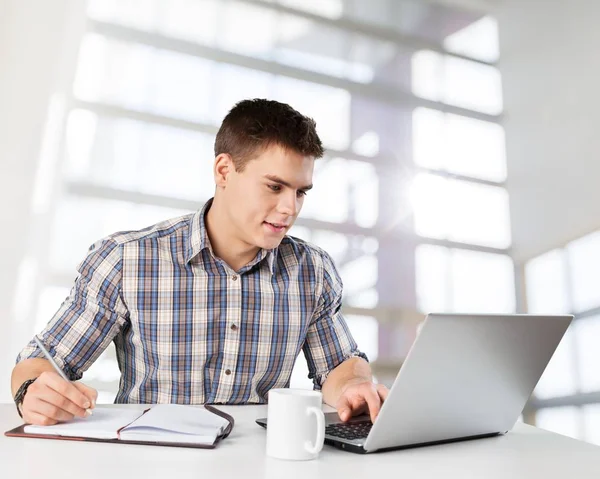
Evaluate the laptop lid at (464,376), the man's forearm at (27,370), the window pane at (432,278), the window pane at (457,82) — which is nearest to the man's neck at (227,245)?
the man's forearm at (27,370)

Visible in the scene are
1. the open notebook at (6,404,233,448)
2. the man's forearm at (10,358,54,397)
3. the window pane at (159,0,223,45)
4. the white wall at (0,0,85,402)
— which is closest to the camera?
the open notebook at (6,404,233,448)

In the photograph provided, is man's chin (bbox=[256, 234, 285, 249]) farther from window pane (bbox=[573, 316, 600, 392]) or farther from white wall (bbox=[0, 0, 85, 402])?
window pane (bbox=[573, 316, 600, 392])

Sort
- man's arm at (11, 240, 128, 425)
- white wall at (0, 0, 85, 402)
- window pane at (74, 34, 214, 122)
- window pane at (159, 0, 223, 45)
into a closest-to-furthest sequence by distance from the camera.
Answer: man's arm at (11, 240, 128, 425) < white wall at (0, 0, 85, 402) < window pane at (74, 34, 214, 122) < window pane at (159, 0, 223, 45)

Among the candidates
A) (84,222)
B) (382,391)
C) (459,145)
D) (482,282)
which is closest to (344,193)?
(459,145)

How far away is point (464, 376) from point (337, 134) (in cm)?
195

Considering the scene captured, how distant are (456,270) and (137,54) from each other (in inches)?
67.5

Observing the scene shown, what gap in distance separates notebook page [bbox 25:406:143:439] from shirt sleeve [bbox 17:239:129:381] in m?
Result: 0.38

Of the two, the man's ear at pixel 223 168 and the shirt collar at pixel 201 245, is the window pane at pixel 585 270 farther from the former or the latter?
the man's ear at pixel 223 168

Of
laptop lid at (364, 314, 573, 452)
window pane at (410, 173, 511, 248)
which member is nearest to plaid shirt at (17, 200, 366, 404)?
laptop lid at (364, 314, 573, 452)

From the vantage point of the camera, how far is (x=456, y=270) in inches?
106

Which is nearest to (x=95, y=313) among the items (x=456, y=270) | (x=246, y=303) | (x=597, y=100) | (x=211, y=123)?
(x=246, y=303)

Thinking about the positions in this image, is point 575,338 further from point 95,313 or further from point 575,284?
point 95,313

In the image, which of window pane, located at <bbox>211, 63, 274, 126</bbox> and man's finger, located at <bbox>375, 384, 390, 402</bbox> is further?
window pane, located at <bbox>211, 63, 274, 126</bbox>

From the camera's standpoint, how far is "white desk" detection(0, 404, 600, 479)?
59 cm
